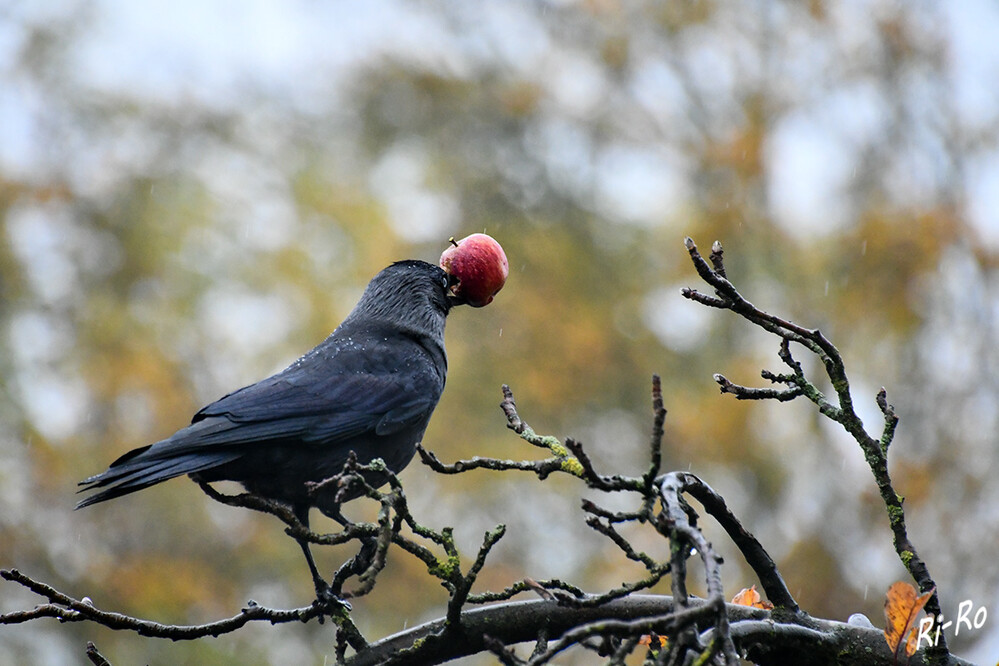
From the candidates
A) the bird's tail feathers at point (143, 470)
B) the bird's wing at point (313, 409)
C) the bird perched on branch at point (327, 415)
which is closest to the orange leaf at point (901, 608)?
the bird perched on branch at point (327, 415)

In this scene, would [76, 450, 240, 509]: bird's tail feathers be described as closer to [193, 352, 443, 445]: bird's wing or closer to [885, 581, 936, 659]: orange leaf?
[193, 352, 443, 445]: bird's wing

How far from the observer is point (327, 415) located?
315 centimetres

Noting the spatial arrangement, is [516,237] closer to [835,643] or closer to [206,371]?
[206,371]

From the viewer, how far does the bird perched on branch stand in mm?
2855

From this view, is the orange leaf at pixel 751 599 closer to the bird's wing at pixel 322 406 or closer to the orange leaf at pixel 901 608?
the orange leaf at pixel 901 608

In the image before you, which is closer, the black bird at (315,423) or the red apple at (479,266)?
the black bird at (315,423)

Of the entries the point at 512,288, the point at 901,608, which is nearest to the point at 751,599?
the point at 901,608

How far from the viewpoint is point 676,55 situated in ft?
34.6

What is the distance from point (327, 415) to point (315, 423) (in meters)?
0.05

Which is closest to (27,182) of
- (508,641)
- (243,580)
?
(243,580)

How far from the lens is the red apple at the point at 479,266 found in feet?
11.5

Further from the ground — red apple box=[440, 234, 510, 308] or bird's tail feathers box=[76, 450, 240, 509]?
red apple box=[440, 234, 510, 308]

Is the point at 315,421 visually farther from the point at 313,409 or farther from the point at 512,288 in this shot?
the point at 512,288

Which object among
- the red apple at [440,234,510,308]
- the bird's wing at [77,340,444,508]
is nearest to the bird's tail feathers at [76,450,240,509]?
the bird's wing at [77,340,444,508]
